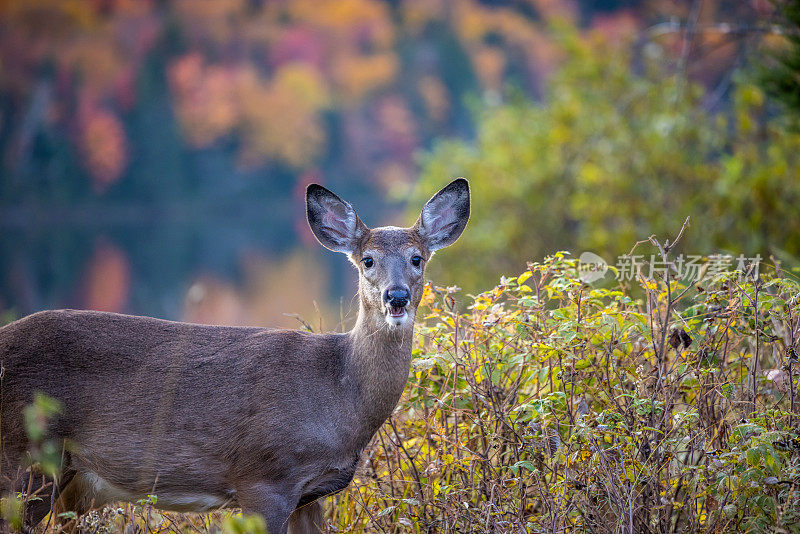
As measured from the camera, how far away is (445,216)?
536 centimetres

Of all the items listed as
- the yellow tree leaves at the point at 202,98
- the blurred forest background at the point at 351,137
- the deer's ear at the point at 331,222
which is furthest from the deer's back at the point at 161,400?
the yellow tree leaves at the point at 202,98

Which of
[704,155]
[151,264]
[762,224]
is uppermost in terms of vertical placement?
[704,155]

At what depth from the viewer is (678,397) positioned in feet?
16.3

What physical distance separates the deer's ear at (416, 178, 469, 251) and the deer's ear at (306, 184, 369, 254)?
36 centimetres

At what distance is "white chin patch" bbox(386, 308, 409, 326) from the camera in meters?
4.60

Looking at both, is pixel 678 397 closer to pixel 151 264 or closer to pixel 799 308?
pixel 799 308

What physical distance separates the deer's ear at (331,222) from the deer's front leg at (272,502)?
4.65 ft

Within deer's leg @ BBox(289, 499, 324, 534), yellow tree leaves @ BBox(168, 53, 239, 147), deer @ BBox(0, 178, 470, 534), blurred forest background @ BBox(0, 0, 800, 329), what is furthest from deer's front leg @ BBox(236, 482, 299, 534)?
yellow tree leaves @ BBox(168, 53, 239, 147)

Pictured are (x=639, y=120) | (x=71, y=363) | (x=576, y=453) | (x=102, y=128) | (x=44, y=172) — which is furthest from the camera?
(x=102, y=128)

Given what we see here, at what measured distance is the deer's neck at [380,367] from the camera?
4758 mm

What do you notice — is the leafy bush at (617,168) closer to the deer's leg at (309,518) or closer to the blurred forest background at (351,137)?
the blurred forest background at (351,137)

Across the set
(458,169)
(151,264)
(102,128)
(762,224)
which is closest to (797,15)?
(762,224)

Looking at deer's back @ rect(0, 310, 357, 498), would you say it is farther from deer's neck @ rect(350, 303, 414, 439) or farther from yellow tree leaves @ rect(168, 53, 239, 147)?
yellow tree leaves @ rect(168, 53, 239, 147)

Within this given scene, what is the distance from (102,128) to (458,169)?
1232 inches
